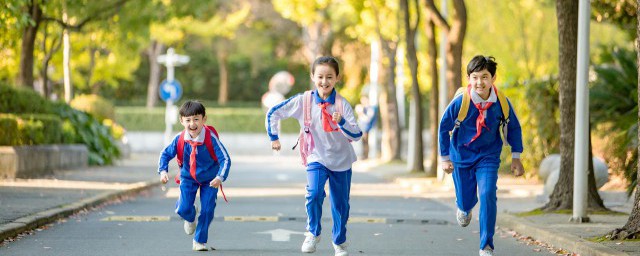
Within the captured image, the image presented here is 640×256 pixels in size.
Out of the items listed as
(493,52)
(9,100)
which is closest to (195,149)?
(9,100)

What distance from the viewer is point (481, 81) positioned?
37.8 feet

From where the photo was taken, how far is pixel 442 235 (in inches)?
595

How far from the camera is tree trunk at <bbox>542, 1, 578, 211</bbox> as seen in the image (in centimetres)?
1702

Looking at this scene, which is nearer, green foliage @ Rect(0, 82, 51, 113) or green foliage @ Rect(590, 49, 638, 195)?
green foliage @ Rect(590, 49, 638, 195)

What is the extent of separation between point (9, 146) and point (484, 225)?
13640 millimetres

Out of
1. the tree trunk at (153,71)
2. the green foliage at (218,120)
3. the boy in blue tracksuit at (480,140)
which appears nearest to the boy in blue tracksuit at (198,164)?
the boy in blue tracksuit at (480,140)

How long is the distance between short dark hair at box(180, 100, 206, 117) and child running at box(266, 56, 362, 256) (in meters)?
0.71

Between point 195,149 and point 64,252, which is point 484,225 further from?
point 64,252

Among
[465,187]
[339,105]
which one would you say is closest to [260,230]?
[339,105]

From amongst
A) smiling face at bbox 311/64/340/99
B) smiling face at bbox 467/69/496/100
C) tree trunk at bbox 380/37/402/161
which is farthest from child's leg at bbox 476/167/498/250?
tree trunk at bbox 380/37/402/161

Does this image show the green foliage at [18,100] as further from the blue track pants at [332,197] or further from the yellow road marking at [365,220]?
the blue track pants at [332,197]

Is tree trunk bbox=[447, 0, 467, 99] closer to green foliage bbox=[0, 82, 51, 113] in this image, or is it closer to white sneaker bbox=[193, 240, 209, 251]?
green foliage bbox=[0, 82, 51, 113]

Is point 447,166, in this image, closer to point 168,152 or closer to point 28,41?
point 168,152

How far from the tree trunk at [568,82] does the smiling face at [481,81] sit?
563 centimetres
